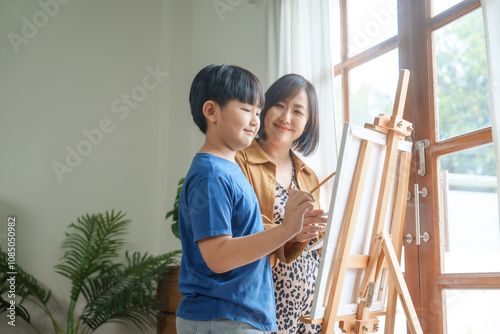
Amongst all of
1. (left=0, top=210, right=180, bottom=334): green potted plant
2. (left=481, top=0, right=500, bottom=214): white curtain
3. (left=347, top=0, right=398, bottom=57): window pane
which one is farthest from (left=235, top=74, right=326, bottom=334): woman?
(left=0, top=210, right=180, bottom=334): green potted plant

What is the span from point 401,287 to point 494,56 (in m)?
0.80

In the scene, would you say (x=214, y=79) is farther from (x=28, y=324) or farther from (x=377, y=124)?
(x=28, y=324)

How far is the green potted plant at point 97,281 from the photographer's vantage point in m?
3.24

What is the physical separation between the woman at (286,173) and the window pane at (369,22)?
0.70 m

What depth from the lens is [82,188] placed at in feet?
12.1

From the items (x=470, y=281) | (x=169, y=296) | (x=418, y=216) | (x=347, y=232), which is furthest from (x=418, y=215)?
(x=169, y=296)

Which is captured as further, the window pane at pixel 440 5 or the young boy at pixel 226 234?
the window pane at pixel 440 5

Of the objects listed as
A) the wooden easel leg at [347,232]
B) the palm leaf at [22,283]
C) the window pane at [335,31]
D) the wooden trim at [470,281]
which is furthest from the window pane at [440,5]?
the palm leaf at [22,283]

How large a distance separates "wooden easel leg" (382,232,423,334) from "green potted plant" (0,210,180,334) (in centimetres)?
203

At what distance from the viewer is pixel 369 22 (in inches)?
96.8

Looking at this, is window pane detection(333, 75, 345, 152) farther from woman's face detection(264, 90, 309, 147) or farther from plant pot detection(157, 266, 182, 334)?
plant pot detection(157, 266, 182, 334)

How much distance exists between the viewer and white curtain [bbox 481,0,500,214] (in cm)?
160

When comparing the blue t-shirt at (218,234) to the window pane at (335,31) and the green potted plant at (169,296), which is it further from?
the green potted plant at (169,296)

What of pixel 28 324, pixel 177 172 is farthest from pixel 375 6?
pixel 28 324
